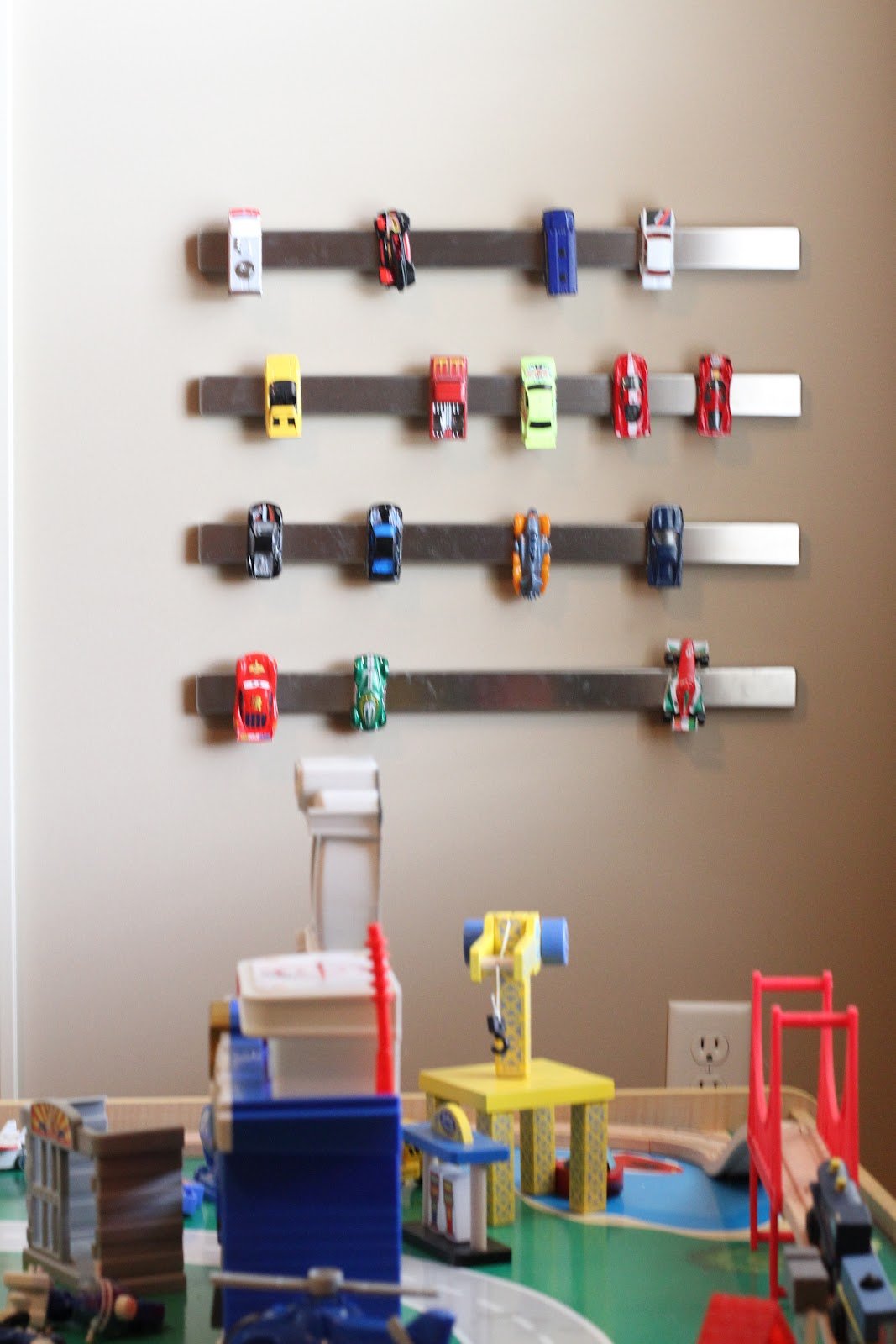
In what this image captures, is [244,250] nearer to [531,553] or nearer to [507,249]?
[507,249]

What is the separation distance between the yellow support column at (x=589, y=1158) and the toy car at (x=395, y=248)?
3.78ft

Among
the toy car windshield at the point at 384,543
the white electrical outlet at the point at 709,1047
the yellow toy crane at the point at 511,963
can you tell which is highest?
the toy car windshield at the point at 384,543

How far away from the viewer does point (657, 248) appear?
200 centimetres

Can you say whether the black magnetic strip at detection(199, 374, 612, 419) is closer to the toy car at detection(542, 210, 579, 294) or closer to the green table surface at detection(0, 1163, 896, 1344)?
the toy car at detection(542, 210, 579, 294)

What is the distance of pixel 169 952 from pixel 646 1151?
82cm

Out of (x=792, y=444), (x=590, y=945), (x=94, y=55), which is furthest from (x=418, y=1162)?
(x=94, y=55)

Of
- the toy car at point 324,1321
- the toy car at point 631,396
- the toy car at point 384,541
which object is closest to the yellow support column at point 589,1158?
the toy car at point 324,1321

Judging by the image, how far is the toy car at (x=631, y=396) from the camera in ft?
6.53

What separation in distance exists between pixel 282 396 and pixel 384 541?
0.76 feet

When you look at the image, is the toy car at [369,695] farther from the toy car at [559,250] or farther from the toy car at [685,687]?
the toy car at [559,250]

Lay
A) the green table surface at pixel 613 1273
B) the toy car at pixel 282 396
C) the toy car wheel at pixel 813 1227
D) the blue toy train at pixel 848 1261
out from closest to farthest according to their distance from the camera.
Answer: the blue toy train at pixel 848 1261
the toy car wheel at pixel 813 1227
the green table surface at pixel 613 1273
the toy car at pixel 282 396

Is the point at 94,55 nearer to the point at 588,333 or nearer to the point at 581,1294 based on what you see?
the point at 588,333

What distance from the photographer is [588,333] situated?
2.05 m

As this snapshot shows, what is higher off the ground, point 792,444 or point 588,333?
point 588,333
